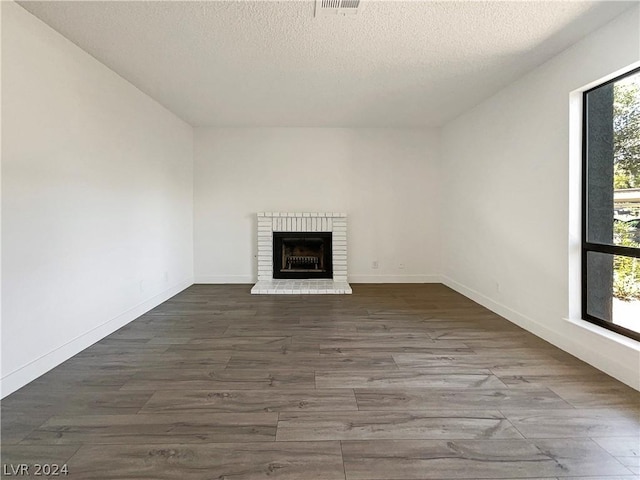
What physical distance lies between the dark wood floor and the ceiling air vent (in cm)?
256

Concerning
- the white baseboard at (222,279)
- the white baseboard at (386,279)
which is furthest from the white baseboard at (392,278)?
the white baseboard at (222,279)

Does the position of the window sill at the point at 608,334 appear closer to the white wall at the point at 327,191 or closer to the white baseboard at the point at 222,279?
the white wall at the point at 327,191

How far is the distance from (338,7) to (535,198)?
2481 millimetres

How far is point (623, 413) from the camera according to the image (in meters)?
1.82

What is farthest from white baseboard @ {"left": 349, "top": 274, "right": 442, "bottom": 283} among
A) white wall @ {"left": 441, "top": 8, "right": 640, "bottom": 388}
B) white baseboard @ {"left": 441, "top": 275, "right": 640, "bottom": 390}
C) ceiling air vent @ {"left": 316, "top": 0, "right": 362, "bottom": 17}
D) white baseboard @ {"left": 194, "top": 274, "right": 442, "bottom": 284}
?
ceiling air vent @ {"left": 316, "top": 0, "right": 362, "bottom": 17}

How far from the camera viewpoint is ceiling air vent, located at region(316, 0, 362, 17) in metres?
2.12

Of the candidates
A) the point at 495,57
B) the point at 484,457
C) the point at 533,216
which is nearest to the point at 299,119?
the point at 495,57

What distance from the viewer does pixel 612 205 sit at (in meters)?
2.44

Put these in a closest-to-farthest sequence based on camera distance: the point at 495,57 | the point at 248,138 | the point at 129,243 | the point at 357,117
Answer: the point at 495,57, the point at 129,243, the point at 357,117, the point at 248,138

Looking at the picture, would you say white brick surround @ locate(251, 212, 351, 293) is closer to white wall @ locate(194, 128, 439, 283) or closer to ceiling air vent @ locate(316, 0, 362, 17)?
white wall @ locate(194, 128, 439, 283)

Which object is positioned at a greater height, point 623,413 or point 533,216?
point 533,216

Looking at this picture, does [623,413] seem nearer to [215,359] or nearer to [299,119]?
[215,359]

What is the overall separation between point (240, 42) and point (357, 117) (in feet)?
7.89

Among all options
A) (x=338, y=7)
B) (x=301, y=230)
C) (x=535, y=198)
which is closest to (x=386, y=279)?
(x=301, y=230)
